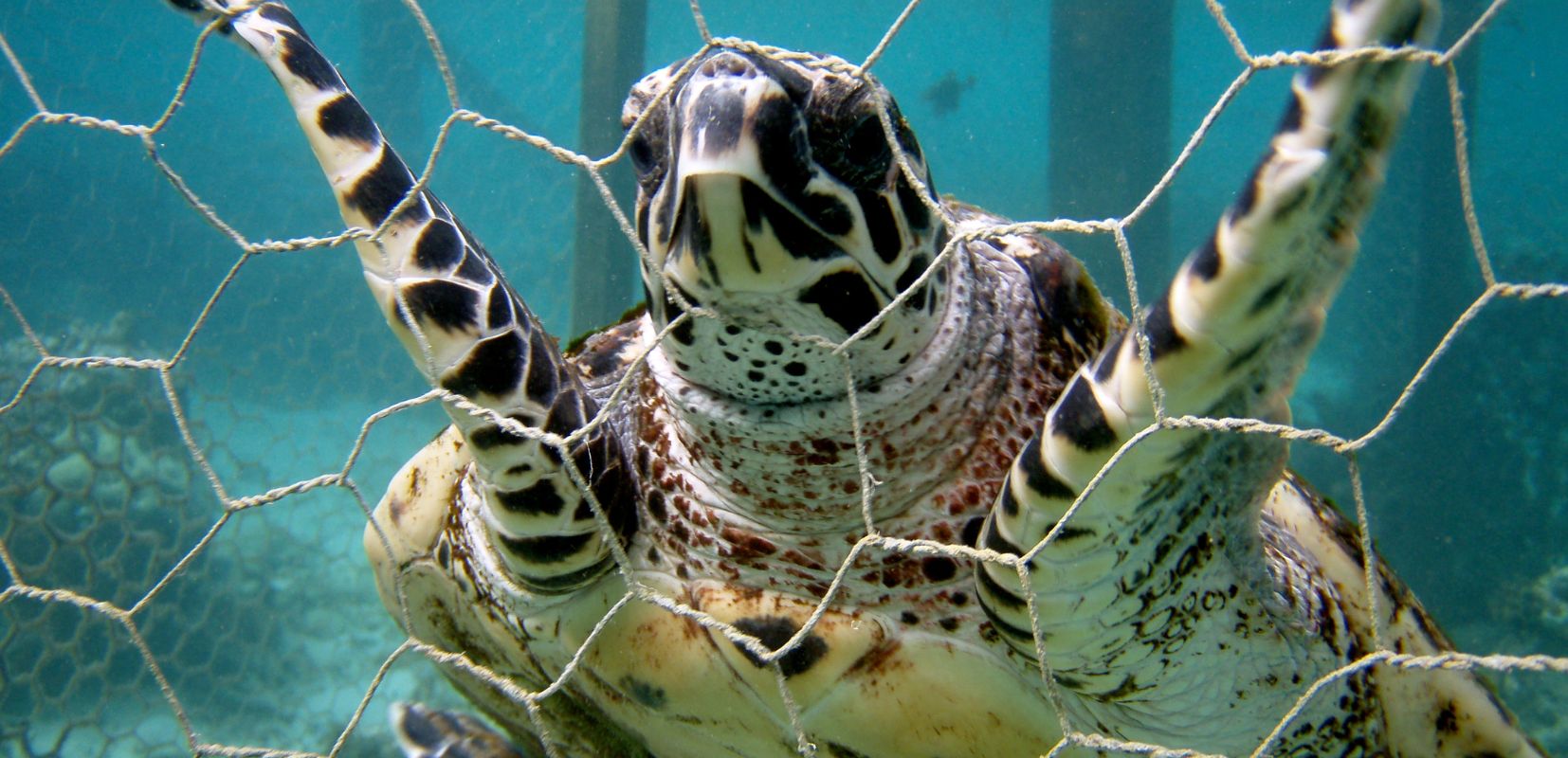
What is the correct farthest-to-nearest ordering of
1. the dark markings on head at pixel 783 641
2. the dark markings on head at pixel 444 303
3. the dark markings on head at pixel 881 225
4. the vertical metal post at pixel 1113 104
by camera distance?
the vertical metal post at pixel 1113 104 → the dark markings on head at pixel 783 641 → the dark markings on head at pixel 444 303 → the dark markings on head at pixel 881 225

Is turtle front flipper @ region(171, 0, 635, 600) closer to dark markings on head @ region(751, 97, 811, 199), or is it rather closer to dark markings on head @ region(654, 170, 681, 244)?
dark markings on head @ region(654, 170, 681, 244)

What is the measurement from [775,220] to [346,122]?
0.56 m

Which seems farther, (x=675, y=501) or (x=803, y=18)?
(x=803, y=18)

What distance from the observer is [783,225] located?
749mm

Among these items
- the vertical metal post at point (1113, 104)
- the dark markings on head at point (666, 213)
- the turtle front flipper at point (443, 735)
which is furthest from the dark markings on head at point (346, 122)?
the vertical metal post at point (1113, 104)

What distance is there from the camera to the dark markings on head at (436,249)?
0.97m

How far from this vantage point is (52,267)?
35.4 feet

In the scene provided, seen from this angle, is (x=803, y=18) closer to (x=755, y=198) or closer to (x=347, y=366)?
(x=347, y=366)

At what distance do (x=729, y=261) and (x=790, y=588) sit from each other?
1.63 ft

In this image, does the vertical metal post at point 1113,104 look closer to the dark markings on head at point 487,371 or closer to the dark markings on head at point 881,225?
the dark markings on head at point 881,225

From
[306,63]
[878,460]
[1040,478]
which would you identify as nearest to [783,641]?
[878,460]

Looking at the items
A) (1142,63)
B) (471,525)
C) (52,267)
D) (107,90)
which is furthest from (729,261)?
(107,90)

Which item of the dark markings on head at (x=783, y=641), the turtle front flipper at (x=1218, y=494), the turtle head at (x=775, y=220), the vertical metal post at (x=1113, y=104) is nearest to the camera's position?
the turtle front flipper at (x=1218, y=494)

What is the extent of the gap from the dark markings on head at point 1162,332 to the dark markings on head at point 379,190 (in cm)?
79
